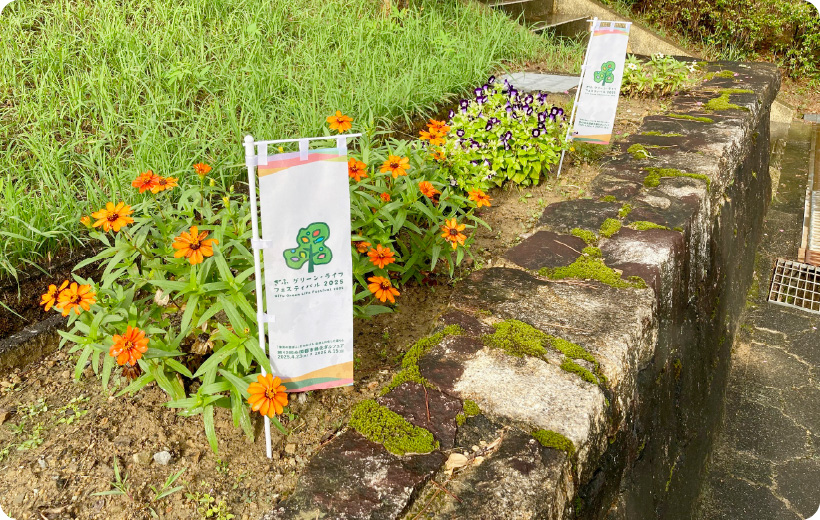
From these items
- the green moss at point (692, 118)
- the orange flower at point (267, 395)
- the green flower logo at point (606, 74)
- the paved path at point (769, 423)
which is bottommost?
the paved path at point (769, 423)

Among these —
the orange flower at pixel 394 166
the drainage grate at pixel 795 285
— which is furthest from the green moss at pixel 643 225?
the drainage grate at pixel 795 285

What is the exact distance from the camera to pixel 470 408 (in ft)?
5.00

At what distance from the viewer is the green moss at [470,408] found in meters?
1.52

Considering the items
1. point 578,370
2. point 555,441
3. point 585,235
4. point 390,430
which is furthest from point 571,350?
point 585,235

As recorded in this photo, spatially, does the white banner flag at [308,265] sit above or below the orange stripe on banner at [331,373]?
above

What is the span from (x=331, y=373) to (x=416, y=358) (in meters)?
0.26

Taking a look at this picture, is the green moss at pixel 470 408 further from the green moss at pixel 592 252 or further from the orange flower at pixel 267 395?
the green moss at pixel 592 252

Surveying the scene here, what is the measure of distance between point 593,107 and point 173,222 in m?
2.20

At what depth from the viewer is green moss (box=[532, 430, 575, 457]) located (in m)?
1.43

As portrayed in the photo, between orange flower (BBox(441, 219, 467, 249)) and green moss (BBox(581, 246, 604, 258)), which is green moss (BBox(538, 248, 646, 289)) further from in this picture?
orange flower (BBox(441, 219, 467, 249))

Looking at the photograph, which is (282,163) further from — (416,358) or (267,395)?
(416,358)

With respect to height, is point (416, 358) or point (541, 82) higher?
point (541, 82)

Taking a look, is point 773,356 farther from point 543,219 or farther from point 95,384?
point 95,384

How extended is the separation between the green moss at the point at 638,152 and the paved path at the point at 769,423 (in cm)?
156
